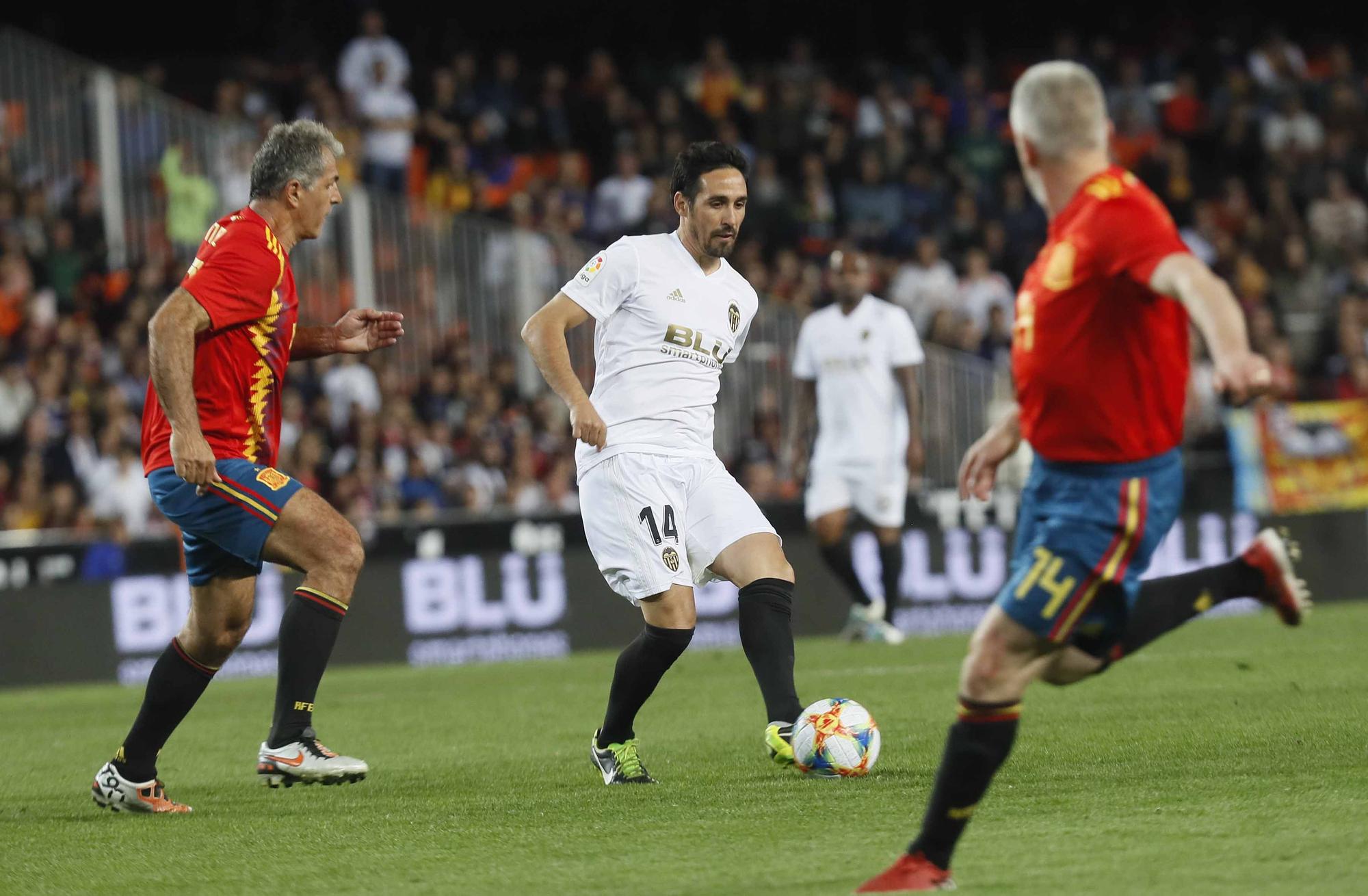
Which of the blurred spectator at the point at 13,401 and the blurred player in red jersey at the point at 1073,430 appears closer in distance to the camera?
the blurred player in red jersey at the point at 1073,430

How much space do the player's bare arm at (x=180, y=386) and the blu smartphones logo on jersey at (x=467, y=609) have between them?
26.7 feet

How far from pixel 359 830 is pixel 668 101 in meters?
16.3

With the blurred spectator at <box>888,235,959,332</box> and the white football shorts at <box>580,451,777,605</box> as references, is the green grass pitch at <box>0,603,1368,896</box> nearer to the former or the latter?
the white football shorts at <box>580,451,777,605</box>

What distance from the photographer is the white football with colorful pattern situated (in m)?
6.37

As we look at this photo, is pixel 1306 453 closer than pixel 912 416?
No

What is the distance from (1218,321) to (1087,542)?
0.72 metres

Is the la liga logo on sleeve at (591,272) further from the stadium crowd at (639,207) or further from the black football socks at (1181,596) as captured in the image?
the stadium crowd at (639,207)

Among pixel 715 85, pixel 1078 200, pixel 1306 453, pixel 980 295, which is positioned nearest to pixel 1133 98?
pixel 715 85

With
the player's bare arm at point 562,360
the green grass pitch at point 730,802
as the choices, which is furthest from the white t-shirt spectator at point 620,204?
the player's bare arm at point 562,360

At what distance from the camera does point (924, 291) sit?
18.8 metres

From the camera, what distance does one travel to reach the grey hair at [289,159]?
21.9ft

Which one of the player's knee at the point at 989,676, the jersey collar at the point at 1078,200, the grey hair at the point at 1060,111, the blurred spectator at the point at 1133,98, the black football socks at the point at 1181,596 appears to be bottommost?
the player's knee at the point at 989,676

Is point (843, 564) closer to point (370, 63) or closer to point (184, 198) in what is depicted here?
point (184, 198)

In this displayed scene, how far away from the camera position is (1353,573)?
51.2ft
